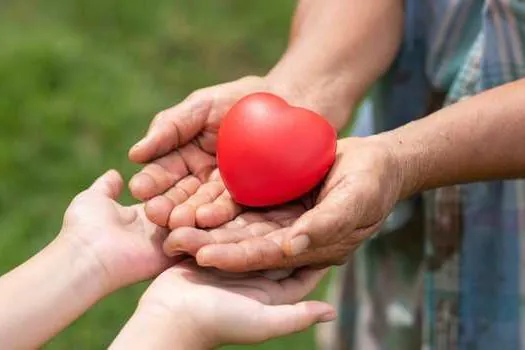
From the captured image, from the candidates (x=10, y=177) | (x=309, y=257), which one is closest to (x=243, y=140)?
(x=309, y=257)

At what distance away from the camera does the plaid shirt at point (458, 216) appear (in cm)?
165

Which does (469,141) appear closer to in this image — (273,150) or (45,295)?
(273,150)

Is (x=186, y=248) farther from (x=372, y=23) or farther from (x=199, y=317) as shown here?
(x=372, y=23)

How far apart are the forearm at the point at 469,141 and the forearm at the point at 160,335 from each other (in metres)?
0.35

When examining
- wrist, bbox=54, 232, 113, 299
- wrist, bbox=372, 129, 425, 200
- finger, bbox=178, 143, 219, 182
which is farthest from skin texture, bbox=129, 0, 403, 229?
wrist, bbox=372, 129, 425, 200

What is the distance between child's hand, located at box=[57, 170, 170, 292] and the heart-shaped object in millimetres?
146

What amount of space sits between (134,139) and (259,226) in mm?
1461

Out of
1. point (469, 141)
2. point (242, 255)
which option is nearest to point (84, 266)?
point (242, 255)

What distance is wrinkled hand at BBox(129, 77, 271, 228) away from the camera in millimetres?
1537

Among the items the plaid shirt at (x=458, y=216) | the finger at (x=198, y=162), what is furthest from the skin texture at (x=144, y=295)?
the plaid shirt at (x=458, y=216)

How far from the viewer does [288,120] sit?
152 centimetres

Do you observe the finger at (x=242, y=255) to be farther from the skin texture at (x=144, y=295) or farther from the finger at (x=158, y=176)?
the finger at (x=158, y=176)

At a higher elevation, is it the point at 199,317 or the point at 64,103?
the point at 64,103

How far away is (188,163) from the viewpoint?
66.2 inches
